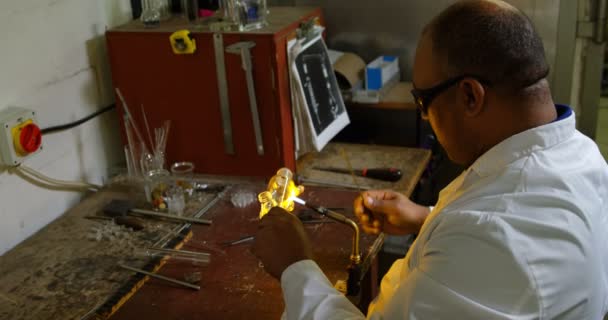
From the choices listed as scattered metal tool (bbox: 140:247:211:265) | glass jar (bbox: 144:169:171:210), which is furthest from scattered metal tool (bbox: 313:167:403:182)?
scattered metal tool (bbox: 140:247:211:265)

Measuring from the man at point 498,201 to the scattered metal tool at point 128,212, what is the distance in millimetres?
588

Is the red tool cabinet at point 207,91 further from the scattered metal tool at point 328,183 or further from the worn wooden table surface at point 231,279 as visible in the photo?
the worn wooden table surface at point 231,279

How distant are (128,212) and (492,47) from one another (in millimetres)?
1193

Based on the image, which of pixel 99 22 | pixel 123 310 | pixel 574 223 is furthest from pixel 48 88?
pixel 574 223

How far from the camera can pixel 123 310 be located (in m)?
1.44

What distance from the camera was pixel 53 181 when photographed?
6.45 feet

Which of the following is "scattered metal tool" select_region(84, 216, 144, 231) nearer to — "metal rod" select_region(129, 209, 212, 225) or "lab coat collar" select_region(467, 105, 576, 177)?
"metal rod" select_region(129, 209, 212, 225)

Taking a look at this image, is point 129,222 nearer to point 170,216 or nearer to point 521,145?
point 170,216

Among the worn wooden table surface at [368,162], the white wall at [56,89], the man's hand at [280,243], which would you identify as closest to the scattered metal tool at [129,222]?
the white wall at [56,89]

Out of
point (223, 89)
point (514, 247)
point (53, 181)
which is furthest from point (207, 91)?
point (514, 247)

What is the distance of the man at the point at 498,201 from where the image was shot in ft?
3.40

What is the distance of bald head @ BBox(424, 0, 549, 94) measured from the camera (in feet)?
3.72

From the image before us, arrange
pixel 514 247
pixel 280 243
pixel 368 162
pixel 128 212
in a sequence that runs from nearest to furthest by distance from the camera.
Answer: pixel 514 247, pixel 280 243, pixel 128 212, pixel 368 162

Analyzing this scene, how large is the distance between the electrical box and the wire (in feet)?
0.14
